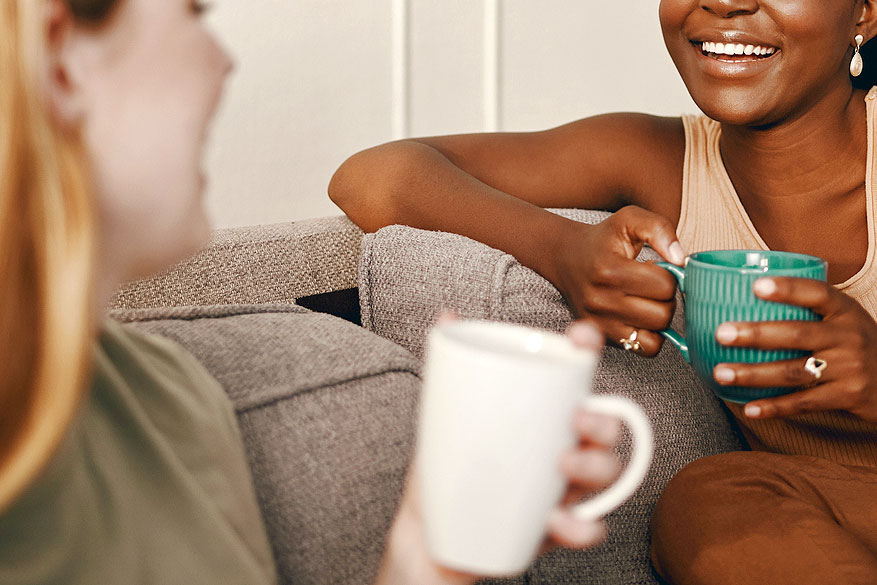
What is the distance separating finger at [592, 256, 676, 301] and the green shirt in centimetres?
44

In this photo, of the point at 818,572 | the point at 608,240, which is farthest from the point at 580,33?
the point at 818,572

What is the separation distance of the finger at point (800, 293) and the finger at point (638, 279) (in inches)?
5.1

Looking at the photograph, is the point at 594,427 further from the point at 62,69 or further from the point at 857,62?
the point at 857,62

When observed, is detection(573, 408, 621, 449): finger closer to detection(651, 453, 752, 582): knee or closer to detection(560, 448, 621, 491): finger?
detection(560, 448, 621, 491): finger

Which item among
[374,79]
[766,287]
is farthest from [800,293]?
[374,79]

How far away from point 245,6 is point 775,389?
154cm

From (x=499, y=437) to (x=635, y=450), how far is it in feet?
0.28

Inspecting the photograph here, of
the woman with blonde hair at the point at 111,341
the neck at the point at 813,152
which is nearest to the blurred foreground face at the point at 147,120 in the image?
the woman with blonde hair at the point at 111,341

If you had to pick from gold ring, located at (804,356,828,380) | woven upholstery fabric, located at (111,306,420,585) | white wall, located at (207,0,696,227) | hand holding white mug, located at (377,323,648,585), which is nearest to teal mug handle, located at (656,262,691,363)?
gold ring, located at (804,356,828,380)

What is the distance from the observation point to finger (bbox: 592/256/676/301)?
36.9 inches

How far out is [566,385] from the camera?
Answer: 46 cm

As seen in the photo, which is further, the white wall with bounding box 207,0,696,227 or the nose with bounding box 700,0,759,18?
the white wall with bounding box 207,0,696,227

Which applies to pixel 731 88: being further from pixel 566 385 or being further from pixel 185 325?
pixel 566 385

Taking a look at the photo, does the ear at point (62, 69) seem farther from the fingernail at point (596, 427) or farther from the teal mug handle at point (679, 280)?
the teal mug handle at point (679, 280)
